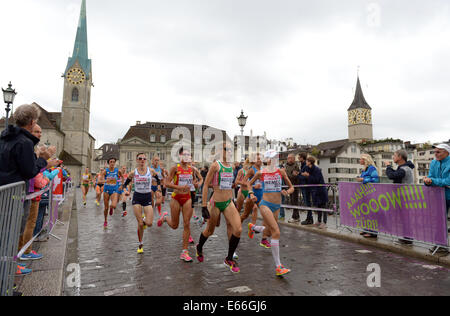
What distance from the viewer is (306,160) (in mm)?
10969

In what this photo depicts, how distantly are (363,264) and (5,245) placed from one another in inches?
223

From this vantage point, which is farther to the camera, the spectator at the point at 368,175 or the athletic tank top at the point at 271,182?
the spectator at the point at 368,175

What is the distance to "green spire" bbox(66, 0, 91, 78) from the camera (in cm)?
7206

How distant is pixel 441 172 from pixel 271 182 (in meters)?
3.68

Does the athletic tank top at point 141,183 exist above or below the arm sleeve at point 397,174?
below

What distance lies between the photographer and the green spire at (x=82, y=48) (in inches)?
2837

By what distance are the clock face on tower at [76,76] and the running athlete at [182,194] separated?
250 ft

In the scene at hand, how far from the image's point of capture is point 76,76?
234 ft

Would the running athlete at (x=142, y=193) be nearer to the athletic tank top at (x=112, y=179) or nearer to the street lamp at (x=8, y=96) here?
the athletic tank top at (x=112, y=179)

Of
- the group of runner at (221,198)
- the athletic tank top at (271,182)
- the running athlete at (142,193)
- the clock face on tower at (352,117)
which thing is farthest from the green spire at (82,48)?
the clock face on tower at (352,117)

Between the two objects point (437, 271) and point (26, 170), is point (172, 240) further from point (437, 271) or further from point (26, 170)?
point (437, 271)

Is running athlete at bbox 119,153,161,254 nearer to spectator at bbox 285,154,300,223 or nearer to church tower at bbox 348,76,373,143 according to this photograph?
spectator at bbox 285,154,300,223

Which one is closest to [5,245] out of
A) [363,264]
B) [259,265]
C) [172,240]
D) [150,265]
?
[150,265]

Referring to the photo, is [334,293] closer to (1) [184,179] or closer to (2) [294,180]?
(1) [184,179]
